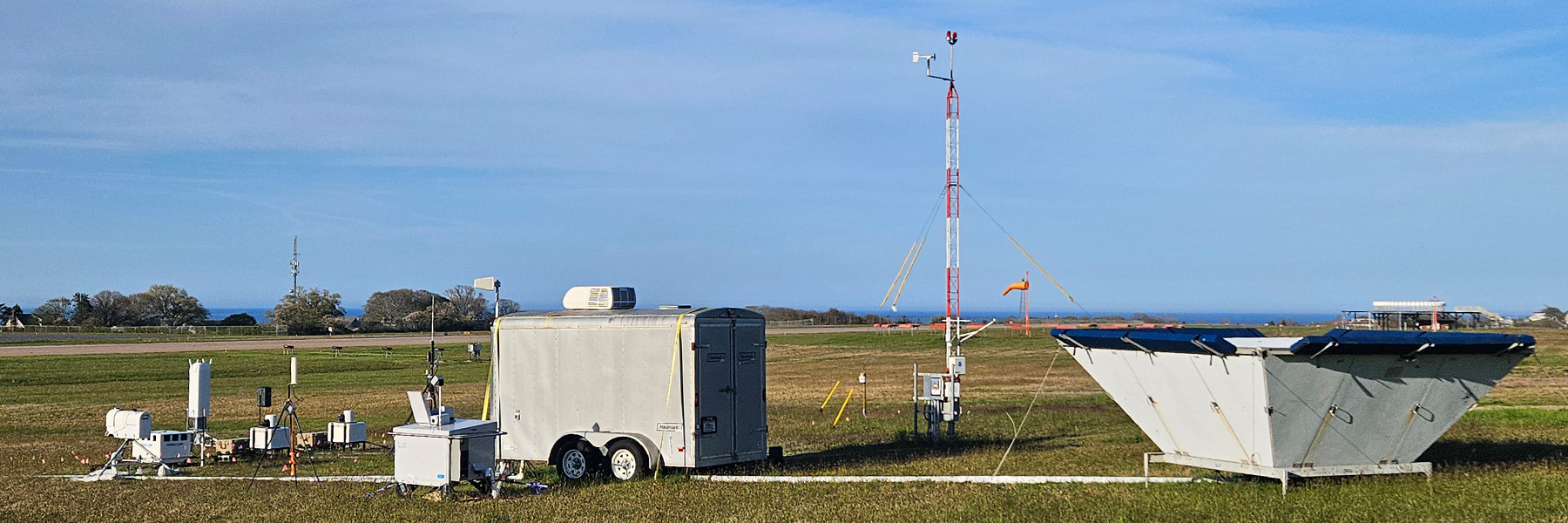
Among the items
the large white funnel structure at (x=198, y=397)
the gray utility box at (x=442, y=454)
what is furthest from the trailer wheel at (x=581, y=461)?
the large white funnel structure at (x=198, y=397)

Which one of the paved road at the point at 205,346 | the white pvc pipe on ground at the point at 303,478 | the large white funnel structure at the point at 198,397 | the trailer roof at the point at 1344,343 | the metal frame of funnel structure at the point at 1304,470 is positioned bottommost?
the white pvc pipe on ground at the point at 303,478

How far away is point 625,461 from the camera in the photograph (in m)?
17.5

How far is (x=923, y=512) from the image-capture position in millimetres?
13102

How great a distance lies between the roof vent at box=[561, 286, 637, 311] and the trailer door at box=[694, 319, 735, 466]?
201 cm

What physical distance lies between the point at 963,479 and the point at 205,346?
7131 centimetres

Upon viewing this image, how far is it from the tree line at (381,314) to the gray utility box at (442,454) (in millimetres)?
96665

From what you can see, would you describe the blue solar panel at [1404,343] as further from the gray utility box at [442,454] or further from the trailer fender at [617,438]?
the gray utility box at [442,454]

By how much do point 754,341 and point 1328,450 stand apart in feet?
26.6

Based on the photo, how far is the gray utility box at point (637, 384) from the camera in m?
17.3

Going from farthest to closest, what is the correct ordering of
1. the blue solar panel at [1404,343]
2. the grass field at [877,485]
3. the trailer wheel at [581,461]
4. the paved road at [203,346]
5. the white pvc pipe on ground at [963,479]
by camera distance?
the paved road at [203,346]
the trailer wheel at [581,461]
the white pvc pipe on ground at [963,479]
the blue solar panel at [1404,343]
the grass field at [877,485]

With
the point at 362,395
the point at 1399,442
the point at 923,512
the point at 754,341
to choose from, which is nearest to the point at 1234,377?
the point at 1399,442

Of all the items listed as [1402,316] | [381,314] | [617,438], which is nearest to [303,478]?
[617,438]

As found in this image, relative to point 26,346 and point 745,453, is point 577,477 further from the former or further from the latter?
point 26,346

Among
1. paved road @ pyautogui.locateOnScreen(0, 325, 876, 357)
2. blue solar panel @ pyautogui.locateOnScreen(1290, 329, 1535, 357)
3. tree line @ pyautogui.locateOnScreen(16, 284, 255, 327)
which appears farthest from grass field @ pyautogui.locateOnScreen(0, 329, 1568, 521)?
tree line @ pyautogui.locateOnScreen(16, 284, 255, 327)
